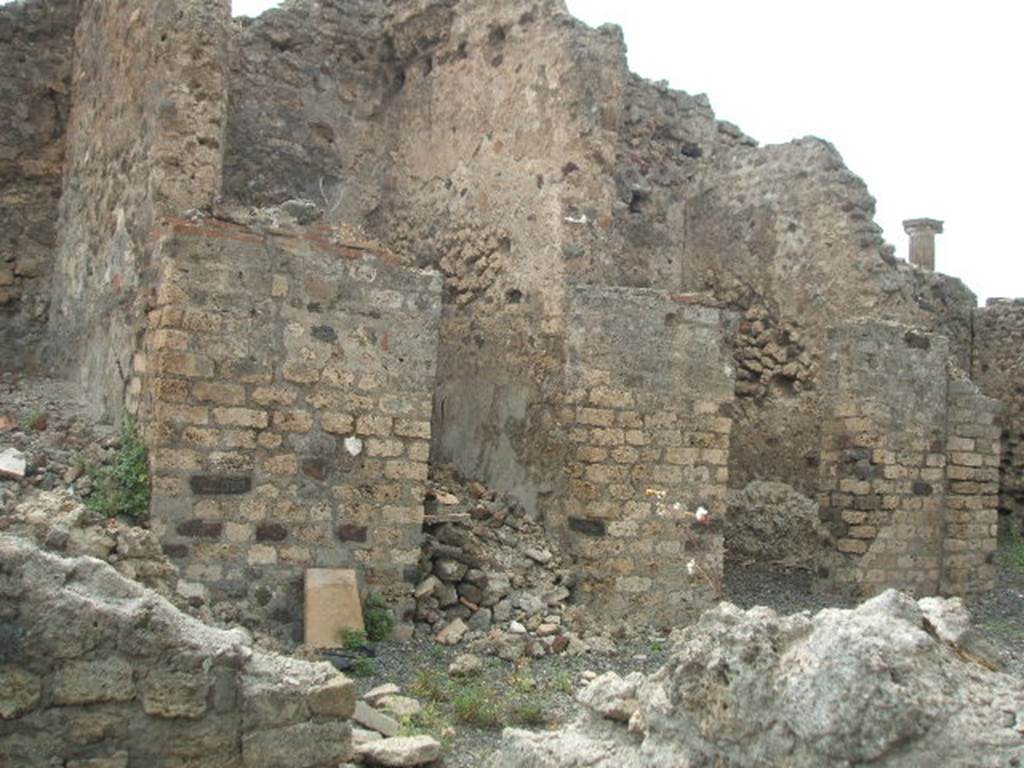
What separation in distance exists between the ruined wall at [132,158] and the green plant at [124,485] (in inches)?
31.1

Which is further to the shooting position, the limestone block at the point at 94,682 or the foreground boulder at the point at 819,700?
the limestone block at the point at 94,682

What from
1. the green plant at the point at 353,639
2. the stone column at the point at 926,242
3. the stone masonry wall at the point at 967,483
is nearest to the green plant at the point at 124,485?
the green plant at the point at 353,639

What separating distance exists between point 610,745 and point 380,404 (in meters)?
4.07

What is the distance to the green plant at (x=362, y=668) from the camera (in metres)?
6.41

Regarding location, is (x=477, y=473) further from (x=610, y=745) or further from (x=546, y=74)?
(x=610, y=745)

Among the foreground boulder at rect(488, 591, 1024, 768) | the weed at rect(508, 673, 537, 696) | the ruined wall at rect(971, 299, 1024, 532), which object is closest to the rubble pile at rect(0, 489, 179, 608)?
the weed at rect(508, 673, 537, 696)

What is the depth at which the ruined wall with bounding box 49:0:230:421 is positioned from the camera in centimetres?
764

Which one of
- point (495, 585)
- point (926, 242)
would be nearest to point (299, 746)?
point (495, 585)

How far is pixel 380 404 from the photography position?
7.36 meters

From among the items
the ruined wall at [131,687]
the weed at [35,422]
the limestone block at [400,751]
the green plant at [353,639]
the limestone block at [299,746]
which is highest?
the weed at [35,422]

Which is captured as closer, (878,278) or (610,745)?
(610,745)

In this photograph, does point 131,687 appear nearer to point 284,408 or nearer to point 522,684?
point 522,684

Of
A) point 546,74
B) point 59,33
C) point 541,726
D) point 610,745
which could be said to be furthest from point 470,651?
point 59,33

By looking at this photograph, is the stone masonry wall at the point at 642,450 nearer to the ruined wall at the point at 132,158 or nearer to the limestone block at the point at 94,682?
the ruined wall at the point at 132,158
